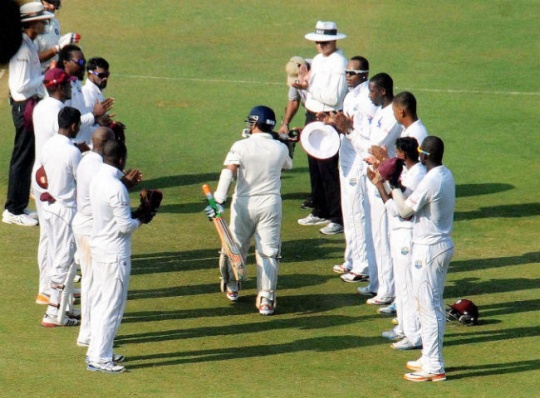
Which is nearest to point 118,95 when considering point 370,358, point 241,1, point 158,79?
point 158,79

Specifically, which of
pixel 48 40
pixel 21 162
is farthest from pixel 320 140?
pixel 48 40

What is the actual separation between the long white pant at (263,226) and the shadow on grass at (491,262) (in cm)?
255

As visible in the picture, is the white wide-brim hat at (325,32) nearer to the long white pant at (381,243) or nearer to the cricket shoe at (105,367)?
the long white pant at (381,243)

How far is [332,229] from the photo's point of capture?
12.1 meters

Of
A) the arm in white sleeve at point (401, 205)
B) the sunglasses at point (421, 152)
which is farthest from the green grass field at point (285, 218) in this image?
the sunglasses at point (421, 152)

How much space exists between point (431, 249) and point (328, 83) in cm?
475

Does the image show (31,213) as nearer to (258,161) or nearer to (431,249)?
(258,161)

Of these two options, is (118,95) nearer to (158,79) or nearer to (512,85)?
(158,79)

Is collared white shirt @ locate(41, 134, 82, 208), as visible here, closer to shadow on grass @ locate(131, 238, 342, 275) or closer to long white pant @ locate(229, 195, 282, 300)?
long white pant @ locate(229, 195, 282, 300)

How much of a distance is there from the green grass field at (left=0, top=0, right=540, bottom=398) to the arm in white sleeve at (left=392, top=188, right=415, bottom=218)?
1.42 metres

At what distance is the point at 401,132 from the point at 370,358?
8.16ft

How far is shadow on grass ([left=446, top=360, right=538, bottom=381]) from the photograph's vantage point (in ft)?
25.5

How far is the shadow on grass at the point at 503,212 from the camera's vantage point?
1279 centimetres

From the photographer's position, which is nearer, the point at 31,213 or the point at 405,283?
the point at 405,283
